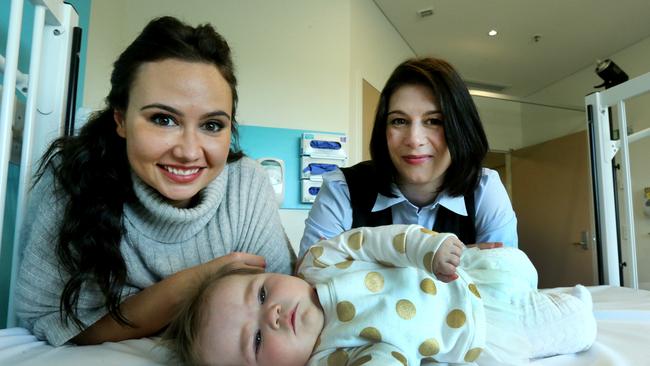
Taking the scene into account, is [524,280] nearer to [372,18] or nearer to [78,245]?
[78,245]

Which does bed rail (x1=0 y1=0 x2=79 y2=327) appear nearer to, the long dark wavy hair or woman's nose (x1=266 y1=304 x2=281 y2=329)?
the long dark wavy hair

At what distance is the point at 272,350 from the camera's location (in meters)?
0.68

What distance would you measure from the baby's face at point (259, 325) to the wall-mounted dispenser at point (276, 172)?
60.6 inches

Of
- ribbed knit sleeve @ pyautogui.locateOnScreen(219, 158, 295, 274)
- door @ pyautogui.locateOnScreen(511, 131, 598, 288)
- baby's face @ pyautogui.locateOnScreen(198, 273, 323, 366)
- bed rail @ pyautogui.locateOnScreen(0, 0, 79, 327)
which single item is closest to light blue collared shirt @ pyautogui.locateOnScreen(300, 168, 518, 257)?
ribbed knit sleeve @ pyautogui.locateOnScreen(219, 158, 295, 274)

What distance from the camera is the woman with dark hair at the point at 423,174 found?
3.57ft

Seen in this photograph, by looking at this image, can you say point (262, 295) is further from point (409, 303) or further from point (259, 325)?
point (409, 303)

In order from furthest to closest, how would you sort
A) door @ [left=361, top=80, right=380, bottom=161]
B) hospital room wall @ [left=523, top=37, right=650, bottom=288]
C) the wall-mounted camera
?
hospital room wall @ [left=523, top=37, right=650, bottom=288]
door @ [left=361, top=80, right=380, bottom=161]
the wall-mounted camera

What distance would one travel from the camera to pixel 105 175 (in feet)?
2.93

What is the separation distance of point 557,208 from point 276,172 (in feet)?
10.1

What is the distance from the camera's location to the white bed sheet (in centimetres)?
68

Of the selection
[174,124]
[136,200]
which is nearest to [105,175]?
[136,200]

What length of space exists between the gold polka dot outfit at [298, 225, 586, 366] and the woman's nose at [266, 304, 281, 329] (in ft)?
0.28

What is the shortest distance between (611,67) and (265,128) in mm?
1804

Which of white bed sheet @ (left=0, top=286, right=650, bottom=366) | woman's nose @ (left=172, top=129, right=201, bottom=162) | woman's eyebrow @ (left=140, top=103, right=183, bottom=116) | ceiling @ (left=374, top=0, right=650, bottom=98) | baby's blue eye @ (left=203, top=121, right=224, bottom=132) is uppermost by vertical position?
ceiling @ (left=374, top=0, right=650, bottom=98)
